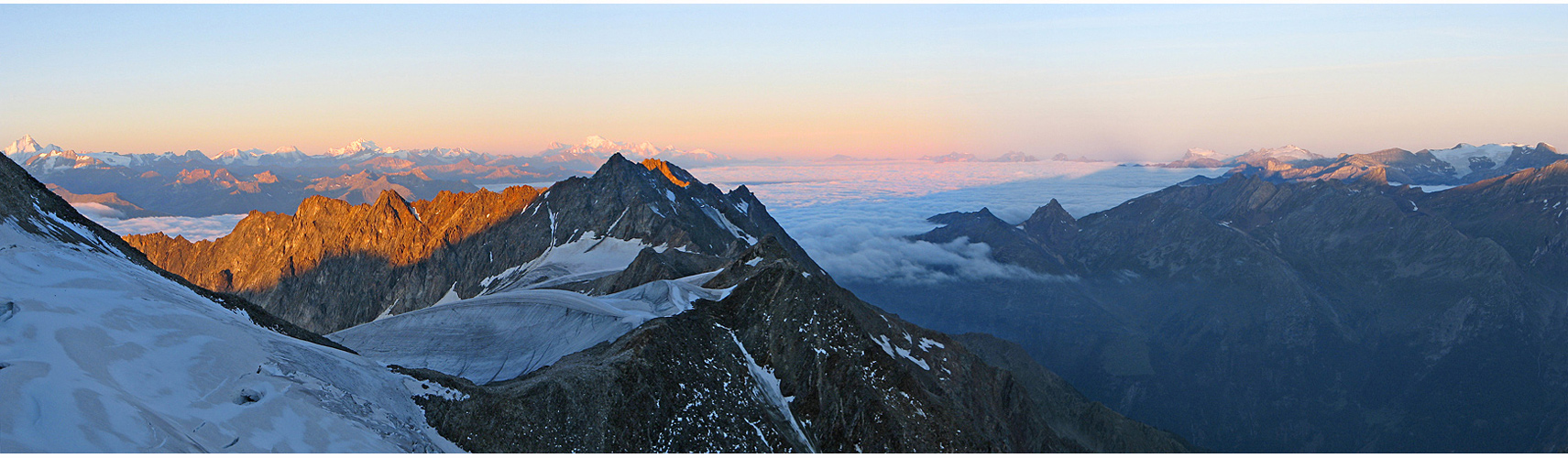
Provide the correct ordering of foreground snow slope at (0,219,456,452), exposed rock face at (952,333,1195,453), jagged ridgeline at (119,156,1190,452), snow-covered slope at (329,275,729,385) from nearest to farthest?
1. foreground snow slope at (0,219,456,452)
2. jagged ridgeline at (119,156,1190,452)
3. snow-covered slope at (329,275,729,385)
4. exposed rock face at (952,333,1195,453)

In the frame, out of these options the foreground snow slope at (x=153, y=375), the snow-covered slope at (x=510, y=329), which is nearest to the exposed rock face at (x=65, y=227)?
the foreground snow slope at (x=153, y=375)

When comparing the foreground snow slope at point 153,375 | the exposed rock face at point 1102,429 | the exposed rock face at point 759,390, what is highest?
the foreground snow slope at point 153,375

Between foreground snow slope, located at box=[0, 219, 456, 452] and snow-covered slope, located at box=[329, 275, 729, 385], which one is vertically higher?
foreground snow slope, located at box=[0, 219, 456, 452]

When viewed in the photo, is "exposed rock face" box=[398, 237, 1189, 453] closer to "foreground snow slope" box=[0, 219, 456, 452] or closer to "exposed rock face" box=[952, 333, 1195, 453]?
"foreground snow slope" box=[0, 219, 456, 452]

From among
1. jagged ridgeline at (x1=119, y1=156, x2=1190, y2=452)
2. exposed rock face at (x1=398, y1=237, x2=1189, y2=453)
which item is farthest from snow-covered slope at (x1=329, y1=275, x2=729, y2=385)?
exposed rock face at (x1=398, y1=237, x2=1189, y2=453)

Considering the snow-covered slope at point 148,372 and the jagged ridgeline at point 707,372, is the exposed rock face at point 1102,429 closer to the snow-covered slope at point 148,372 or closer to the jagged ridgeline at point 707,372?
the jagged ridgeline at point 707,372

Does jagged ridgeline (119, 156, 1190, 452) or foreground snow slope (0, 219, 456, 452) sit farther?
jagged ridgeline (119, 156, 1190, 452)

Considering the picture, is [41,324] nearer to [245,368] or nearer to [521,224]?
[245,368]
